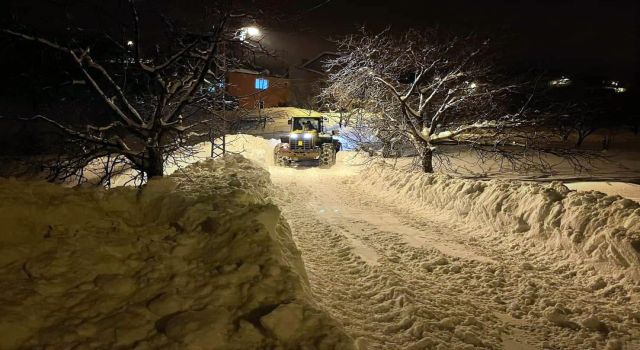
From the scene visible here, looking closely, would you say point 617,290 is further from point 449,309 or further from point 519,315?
point 449,309

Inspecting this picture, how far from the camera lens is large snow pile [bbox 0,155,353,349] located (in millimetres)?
3016

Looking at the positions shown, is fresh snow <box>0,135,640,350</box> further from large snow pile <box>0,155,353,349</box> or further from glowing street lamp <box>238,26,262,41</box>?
glowing street lamp <box>238,26,262,41</box>

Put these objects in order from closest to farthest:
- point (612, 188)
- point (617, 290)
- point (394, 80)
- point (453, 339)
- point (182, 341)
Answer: point (182, 341)
point (453, 339)
point (617, 290)
point (612, 188)
point (394, 80)

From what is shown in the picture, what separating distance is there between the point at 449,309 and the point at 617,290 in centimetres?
268

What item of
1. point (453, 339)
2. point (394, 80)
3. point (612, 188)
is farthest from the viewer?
point (394, 80)

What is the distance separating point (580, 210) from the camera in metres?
6.80

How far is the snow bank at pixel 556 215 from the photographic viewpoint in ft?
19.4

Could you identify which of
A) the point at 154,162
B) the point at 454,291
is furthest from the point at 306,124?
the point at 454,291

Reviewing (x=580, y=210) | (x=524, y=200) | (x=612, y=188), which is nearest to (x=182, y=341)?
(x=580, y=210)

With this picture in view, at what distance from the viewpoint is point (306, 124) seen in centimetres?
2070

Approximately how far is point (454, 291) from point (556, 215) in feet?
11.0

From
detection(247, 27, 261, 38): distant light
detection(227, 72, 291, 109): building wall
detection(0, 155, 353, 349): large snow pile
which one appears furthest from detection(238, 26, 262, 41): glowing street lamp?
detection(227, 72, 291, 109): building wall

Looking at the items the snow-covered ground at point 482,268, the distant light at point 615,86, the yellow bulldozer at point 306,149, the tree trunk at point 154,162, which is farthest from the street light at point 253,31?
the distant light at point 615,86

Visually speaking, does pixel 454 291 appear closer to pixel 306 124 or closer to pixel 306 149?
pixel 306 149
